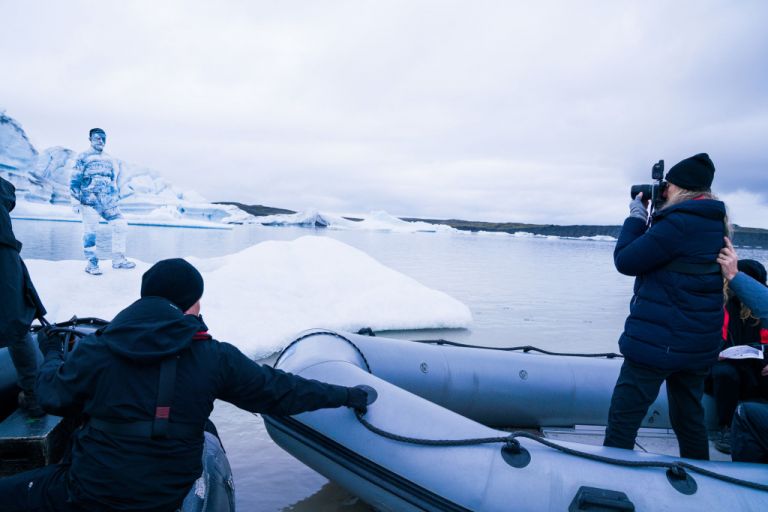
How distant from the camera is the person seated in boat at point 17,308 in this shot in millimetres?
1815

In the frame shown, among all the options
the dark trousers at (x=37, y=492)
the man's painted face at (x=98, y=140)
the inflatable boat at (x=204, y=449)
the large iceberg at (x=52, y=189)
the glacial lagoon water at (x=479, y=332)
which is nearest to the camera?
the dark trousers at (x=37, y=492)

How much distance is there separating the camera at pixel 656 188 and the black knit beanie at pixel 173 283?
1628 mm

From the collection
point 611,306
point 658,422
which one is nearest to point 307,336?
point 658,422

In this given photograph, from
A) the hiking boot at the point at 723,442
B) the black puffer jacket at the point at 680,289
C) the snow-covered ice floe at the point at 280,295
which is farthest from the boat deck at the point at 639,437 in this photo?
the snow-covered ice floe at the point at 280,295

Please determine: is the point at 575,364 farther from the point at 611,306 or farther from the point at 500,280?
the point at 500,280

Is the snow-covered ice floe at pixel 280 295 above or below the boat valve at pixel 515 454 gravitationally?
below

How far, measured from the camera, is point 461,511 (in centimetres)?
165

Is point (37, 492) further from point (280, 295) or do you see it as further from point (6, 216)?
point (280, 295)

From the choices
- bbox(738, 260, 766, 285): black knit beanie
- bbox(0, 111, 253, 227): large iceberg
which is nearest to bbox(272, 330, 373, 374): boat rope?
A: bbox(738, 260, 766, 285): black knit beanie

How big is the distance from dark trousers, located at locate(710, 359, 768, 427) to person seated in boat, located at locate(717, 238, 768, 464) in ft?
2.10

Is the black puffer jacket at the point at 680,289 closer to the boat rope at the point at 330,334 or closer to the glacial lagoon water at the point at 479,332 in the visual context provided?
the boat rope at the point at 330,334

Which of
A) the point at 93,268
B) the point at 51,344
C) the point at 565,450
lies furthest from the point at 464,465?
the point at 93,268

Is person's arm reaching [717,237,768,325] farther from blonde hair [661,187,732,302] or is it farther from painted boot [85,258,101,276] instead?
painted boot [85,258,101,276]

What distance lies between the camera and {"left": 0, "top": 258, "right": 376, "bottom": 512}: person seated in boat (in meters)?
1.20
